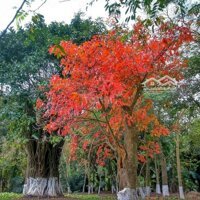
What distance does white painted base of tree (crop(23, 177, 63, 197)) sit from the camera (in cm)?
1391

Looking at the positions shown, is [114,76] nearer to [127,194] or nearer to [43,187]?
[127,194]

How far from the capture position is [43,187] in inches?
556

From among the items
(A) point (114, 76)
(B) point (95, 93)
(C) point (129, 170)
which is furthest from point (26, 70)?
(C) point (129, 170)

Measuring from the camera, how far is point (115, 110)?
980cm

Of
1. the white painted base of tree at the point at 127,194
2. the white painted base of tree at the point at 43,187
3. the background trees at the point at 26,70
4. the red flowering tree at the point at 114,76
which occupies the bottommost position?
the white painted base of tree at the point at 127,194

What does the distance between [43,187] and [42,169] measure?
2.41ft

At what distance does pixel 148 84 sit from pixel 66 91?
8.10 feet

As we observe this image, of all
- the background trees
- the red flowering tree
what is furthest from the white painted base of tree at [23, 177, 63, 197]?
the red flowering tree

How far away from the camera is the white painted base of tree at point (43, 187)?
13.9 m

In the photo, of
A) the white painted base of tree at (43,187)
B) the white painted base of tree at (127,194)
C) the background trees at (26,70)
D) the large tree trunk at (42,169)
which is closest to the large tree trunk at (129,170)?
the white painted base of tree at (127,194)

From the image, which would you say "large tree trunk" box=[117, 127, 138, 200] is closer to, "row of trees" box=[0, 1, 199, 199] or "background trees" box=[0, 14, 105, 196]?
"row of trees" box=[0, 1, 199, 199]

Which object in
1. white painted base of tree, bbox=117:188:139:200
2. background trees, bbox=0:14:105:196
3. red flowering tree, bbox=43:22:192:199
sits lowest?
white painted base of tree, bbox=117:188:139:200

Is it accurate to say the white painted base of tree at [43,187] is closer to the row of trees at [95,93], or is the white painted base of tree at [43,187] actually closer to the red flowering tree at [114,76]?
the row of trees at [95,93]

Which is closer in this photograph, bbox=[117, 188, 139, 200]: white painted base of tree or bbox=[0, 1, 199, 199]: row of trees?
bbox=[0, 1, 199, 199]: row of trees
